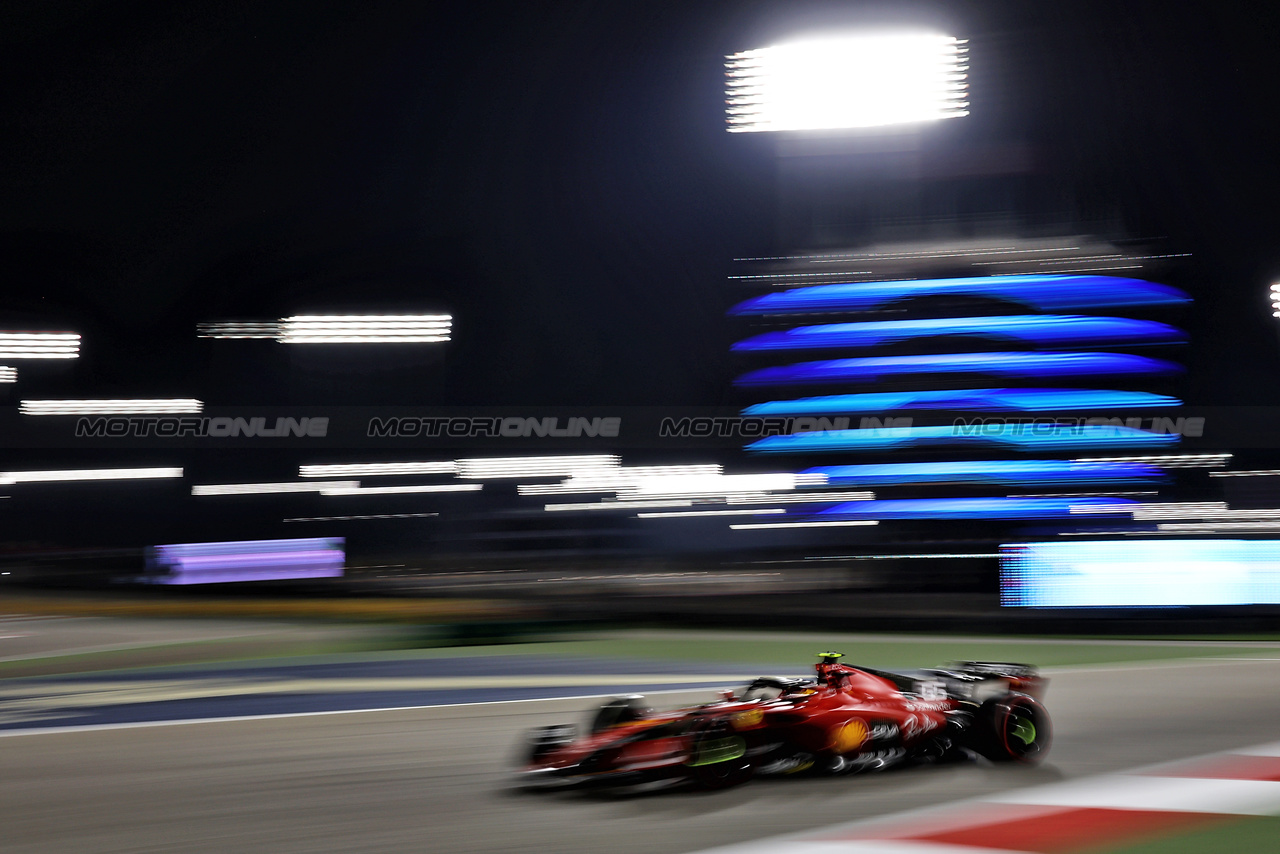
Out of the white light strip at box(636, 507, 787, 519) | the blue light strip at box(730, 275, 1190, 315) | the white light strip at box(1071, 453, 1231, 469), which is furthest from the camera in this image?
the white light strip at box(636, 507, 787, 519)

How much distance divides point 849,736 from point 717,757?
2.47 ft

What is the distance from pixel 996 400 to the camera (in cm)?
2347

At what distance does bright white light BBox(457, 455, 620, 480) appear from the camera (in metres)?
34.0

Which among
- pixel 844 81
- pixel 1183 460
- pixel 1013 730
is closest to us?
pixel 1013 730

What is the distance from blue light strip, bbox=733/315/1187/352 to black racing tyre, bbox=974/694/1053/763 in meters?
18.9

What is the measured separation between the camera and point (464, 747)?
22.2 feet

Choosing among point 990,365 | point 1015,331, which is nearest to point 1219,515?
point 1015,331

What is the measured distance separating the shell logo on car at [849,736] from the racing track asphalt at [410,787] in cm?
20

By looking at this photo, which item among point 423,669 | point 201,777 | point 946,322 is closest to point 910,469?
point 946,322

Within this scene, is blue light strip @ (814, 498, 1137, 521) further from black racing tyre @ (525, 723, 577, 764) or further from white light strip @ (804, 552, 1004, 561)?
black racing tyre @ (525, 723, 577, 764)

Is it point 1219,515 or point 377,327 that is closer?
point 377,327

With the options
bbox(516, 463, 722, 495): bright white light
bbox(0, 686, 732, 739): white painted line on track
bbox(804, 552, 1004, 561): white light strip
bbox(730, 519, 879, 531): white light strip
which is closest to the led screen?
bbox(804, 552, 1004, 561): white light strip

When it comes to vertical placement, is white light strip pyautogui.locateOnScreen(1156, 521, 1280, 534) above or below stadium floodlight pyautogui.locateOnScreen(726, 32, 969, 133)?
below

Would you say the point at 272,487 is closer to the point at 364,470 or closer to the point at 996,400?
the point at 364,470
